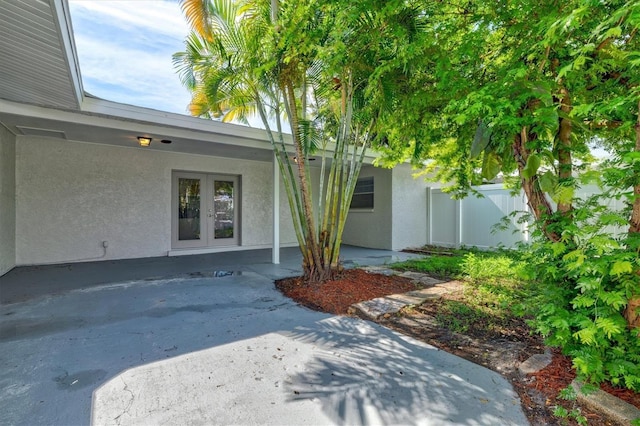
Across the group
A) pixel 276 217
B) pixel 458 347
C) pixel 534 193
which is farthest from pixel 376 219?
pixel 534 193

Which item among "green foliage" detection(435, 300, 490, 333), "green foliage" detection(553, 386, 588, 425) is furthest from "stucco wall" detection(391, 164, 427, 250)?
"green foliage" detection(553, 386, 588, 425)

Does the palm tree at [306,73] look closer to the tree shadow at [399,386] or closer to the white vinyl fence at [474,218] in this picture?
the tree shadow at [399,386]

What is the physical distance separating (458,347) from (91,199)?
797cm

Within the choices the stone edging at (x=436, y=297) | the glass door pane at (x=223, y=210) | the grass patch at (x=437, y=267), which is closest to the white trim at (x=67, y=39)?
the stone edging at (x=436, y=297)

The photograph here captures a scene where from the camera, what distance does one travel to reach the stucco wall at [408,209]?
9.48 metres

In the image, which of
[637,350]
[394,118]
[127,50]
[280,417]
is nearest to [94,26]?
[127,50]

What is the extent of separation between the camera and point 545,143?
8.30 ft

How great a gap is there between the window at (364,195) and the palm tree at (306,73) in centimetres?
456

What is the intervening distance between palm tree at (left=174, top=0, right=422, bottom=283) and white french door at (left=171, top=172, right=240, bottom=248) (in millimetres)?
3891

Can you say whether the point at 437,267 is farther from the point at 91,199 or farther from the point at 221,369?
the point at 91,199

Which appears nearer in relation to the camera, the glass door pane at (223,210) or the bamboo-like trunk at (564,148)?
the bamboo-like trunk at (564,148)

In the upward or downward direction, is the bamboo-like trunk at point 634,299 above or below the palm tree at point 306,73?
below

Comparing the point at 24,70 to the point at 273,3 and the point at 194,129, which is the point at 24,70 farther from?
the point at 273,3

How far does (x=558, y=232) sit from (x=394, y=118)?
244cm
